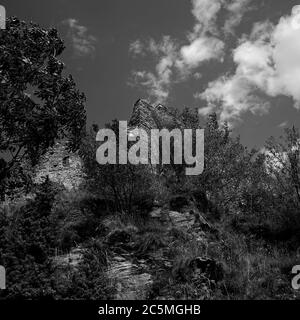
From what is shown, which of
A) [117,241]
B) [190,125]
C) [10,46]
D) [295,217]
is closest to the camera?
[10,46]

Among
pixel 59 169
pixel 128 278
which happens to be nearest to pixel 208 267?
pixel 128 278

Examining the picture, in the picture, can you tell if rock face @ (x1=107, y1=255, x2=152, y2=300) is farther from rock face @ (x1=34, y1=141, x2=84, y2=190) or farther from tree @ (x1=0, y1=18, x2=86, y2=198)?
rock face @ (x1=34, y1=141, x2=84, y2=190)

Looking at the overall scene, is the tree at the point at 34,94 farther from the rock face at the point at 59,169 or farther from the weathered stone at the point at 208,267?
the rock face at the point at 59,169

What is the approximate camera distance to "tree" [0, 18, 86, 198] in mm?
12680

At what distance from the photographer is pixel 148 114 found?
109ft

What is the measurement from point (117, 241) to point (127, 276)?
5.36ft

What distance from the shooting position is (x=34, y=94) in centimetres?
1306

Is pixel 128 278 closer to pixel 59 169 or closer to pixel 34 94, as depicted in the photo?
pixel 34 94

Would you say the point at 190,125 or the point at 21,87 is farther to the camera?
the point at 190,125

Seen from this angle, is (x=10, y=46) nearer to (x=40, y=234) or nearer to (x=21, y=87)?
(x=21, y=87)
